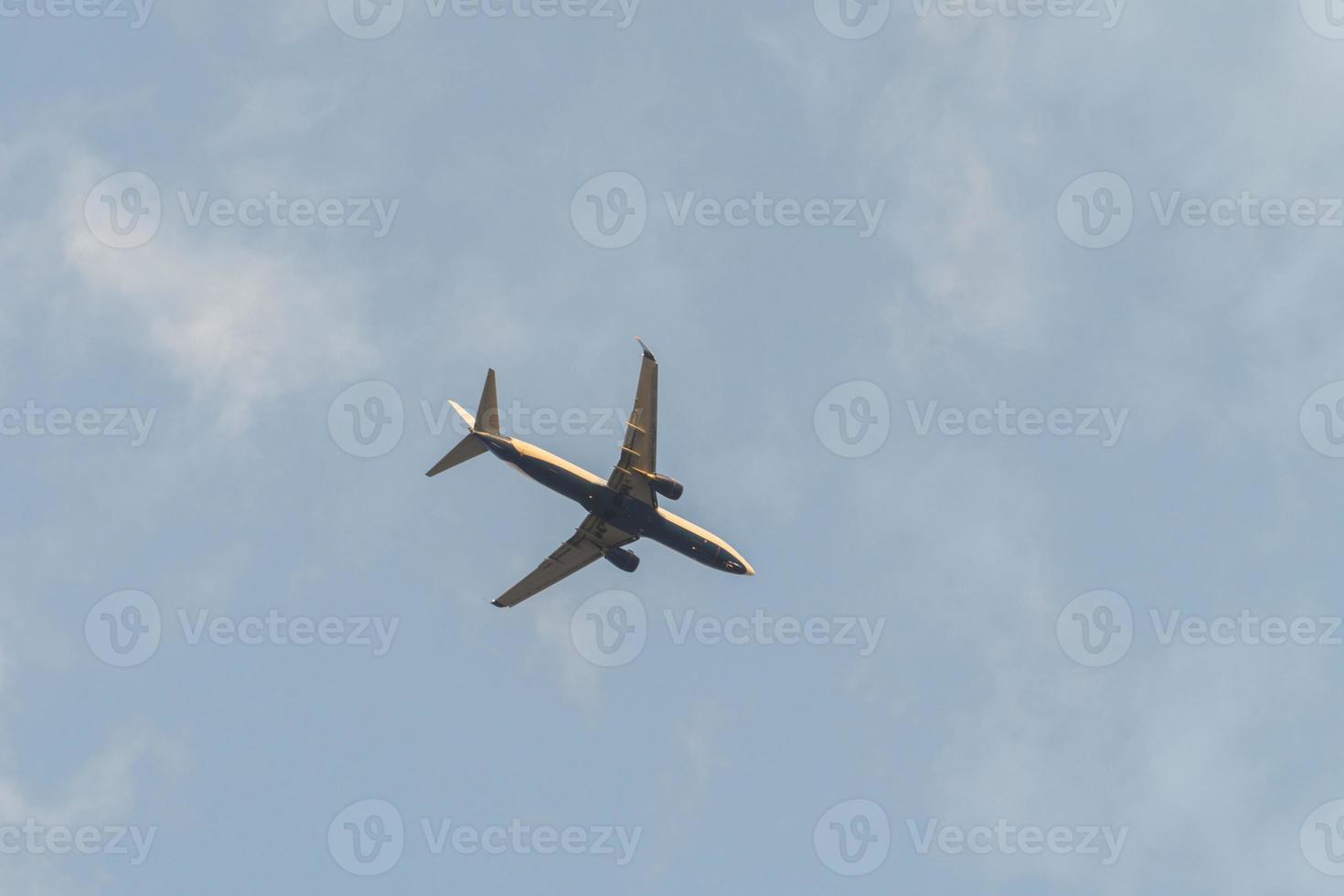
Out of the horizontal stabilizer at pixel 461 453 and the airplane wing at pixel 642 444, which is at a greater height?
the airplane wing at pixel 642 444

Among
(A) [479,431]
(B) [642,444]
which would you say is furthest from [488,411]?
(B) [642,444]

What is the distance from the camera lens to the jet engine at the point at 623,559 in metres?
118

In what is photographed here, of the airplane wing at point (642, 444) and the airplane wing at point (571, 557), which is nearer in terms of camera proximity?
the airplane wing at point (642, 444)

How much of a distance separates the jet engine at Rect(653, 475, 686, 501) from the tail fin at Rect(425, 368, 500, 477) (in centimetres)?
1094

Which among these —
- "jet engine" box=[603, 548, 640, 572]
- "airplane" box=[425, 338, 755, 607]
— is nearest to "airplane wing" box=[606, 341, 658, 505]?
"airplane" box=[425, 338, 755, 607]

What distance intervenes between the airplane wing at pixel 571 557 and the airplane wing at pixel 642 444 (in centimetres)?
540

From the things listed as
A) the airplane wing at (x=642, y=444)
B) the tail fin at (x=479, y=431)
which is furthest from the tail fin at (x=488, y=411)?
the airplane wing at (x=642, y=444)

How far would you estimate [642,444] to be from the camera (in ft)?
359

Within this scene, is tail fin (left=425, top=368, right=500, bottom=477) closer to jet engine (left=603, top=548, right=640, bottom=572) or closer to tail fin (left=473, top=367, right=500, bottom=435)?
tail fin (left=473, top=367, right=500, bottom=435)

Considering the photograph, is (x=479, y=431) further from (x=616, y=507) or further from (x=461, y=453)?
(x=616, y=507)

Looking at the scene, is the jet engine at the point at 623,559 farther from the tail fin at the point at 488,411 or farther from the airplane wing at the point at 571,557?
the tail fin at the point at 488,411

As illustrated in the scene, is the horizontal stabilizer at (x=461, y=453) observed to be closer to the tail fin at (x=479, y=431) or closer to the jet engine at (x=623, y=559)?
the tail fin at (x=479, y=431)

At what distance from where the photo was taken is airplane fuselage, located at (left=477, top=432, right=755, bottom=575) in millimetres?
108500

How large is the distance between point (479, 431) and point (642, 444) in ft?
34.7
